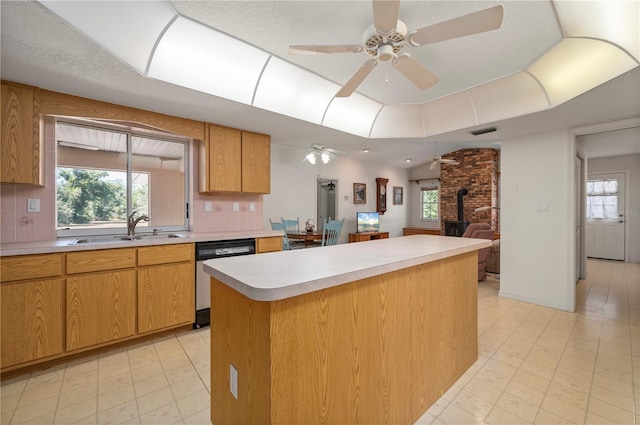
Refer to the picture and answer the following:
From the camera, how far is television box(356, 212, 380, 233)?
22.2 ft

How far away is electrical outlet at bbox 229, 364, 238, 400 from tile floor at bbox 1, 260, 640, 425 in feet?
1.97

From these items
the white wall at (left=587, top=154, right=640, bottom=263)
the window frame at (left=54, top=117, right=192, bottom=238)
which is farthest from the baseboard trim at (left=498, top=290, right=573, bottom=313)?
the white wall at (left=587, top=154, right=640, bottom=263)

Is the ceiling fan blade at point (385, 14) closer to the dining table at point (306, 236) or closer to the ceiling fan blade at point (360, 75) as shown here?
the ceiling fan blade at point (360, 75)

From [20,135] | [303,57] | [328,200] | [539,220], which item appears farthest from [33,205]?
[539,220]

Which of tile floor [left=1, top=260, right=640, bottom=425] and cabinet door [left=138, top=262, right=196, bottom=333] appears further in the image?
cabinet door [left=138, top=262, right=196, bottom=333]

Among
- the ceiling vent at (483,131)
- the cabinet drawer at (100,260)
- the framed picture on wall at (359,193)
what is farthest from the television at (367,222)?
the cabinet drawer at (100,260)

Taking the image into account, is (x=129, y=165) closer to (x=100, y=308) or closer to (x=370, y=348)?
(x=100, y=308)

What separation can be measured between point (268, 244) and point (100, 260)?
1.61 metres

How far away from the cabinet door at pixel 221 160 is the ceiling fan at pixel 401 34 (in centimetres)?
191

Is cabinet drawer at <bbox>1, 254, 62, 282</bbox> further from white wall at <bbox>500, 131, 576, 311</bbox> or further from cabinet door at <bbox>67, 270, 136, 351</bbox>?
white wall at <bbox>500, 131, 576, 311</bbox>

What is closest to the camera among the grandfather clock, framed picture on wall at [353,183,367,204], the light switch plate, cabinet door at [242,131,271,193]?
the light switch plate

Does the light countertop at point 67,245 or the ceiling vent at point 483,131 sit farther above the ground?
the ceiling vent at point 483,131

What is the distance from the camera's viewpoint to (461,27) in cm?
144

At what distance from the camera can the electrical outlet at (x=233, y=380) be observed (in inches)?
50.0
